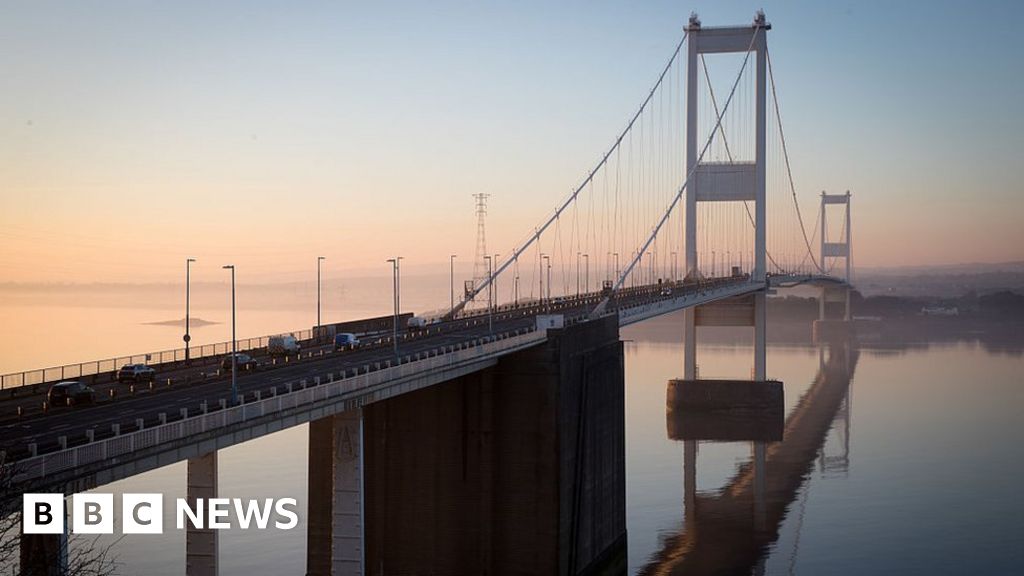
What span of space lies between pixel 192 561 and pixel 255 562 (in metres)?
21.0

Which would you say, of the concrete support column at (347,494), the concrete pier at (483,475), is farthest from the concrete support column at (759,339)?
the concrete support column at (347,494)

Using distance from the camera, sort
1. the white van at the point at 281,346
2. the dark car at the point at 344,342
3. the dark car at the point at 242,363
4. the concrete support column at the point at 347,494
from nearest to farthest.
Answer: the concrete support column at the point at 347,494
the dark car at the point at 242,363
the white van at the point at 281,346
the dark car at the point at 344,342

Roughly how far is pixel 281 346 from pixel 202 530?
21.1 meters

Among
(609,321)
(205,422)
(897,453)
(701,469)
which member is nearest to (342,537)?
(205,422)

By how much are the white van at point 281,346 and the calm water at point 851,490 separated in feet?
27.7

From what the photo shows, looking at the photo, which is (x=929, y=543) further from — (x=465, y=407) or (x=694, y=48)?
(x=694, y=48)

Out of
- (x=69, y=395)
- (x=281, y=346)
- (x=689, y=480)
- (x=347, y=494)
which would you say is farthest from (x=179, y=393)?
(x=689, y=480)

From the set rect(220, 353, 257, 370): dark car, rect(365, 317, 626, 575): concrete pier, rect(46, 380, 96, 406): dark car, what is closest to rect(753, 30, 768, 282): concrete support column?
rect(365, 317, 626, 575): concrete pier

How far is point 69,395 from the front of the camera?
112 ft

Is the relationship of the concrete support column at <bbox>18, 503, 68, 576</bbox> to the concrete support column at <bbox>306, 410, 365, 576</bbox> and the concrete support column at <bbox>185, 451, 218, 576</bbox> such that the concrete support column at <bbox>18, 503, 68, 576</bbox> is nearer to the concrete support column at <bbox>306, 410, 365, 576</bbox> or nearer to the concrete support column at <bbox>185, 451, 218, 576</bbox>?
the concrete support column at <bbox>185, 451, 218, 576</bbox>

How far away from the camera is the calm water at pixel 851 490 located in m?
53.2

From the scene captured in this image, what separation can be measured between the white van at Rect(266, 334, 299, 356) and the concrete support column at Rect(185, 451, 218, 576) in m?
19.8

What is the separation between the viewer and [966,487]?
236 ft

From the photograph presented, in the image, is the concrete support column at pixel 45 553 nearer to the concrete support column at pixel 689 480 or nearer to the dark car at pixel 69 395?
the dark car at pixel 69 395
